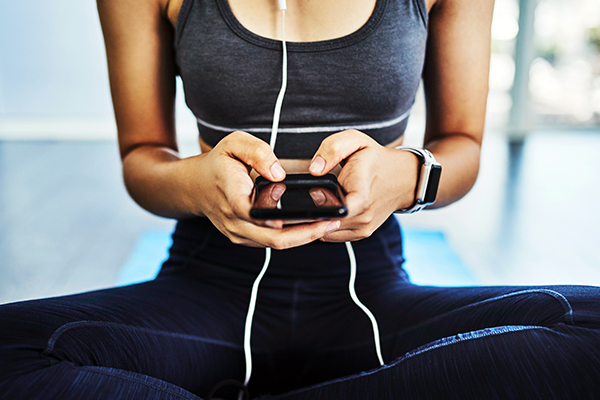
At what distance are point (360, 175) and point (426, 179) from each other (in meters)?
0.17

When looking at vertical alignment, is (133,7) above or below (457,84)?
above

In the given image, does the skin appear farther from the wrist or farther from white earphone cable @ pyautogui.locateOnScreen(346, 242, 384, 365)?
white earphone cable @ pyautogui.locateOnScreen(346, 242, 384, 365)

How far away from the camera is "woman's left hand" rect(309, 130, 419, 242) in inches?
22.5

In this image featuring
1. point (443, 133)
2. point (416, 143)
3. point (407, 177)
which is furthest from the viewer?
point (416, 143)

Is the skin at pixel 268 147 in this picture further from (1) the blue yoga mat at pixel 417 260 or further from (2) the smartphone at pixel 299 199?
(1) the blue yoga mat at pixel 417 260

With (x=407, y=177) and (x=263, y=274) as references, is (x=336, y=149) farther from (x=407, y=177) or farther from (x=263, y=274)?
(x=263, y=274)

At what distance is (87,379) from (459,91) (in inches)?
29.2

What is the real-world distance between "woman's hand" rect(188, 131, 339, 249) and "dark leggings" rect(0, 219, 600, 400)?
0.55 ft

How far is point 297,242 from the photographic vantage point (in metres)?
0.55

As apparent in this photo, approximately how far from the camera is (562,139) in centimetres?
329

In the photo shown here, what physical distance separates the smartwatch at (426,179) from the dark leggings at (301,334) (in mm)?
126

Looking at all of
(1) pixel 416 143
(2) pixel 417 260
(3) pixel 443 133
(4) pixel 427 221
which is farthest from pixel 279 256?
(1) pixel 416 143

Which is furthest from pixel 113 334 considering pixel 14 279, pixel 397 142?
pixel 14 279

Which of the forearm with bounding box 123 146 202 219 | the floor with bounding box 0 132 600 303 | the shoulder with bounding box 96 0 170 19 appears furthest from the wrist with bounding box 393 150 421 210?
the floor with bounding box 0 132 600 303
